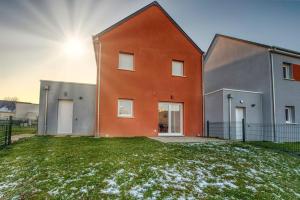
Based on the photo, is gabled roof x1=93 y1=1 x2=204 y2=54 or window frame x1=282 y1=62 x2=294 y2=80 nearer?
gabled roof x1=93 y1=1 x2=204 y2=54

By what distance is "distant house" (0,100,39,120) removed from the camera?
159 ft

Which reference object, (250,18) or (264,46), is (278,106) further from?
(250,18)

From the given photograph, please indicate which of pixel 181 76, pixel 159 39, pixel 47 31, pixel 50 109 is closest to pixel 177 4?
pixel 159 39

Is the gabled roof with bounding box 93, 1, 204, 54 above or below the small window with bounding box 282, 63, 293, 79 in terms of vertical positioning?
above

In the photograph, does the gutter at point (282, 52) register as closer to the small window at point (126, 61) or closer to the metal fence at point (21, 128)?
the small window at point (126, 61)

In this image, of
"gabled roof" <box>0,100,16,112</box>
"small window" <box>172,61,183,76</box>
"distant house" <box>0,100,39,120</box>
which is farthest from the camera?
"gabled roof" <box>0,100,16,112</box>

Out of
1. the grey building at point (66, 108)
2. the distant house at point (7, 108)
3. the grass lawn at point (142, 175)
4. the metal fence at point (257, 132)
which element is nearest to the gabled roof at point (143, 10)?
the grey building at point (66, 108)

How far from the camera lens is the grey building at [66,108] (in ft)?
48.7

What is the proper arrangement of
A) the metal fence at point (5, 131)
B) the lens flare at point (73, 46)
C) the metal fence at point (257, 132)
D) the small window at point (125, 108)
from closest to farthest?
the metal fence at point (5, 131), the small window at point (125, 108), the lens flare at point (73, 46), the metal fence at point (257, 132)


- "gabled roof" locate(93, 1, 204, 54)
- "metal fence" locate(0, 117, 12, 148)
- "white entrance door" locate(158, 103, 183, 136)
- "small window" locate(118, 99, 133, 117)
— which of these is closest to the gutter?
"gabled roof" locate(93, 1, 204, 54)

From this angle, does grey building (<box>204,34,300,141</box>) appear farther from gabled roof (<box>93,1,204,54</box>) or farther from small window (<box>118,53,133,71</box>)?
small window (<box>118,53,133,71</box>)

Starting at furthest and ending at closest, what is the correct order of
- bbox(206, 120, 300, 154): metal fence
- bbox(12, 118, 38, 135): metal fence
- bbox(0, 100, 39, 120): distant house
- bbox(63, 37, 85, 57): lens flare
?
bbox(0, 100, 39, 120): distant house < bbox(12, 118, 38, 135): metal fence < bbox(206, 120, 300, 154): metal fence < bbox(63, 37, 85, 57): lens flare

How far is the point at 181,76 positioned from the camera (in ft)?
49.3

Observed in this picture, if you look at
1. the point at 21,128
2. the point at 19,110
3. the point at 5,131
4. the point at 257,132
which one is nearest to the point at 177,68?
the point at 257,132
